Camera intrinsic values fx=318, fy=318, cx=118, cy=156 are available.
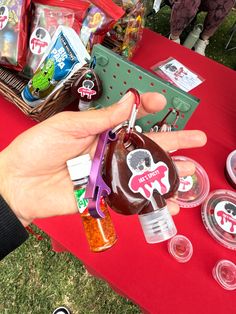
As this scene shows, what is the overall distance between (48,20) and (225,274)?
0.93 metres

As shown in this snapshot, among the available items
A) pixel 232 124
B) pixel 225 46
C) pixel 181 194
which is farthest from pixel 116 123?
pixel 225 46

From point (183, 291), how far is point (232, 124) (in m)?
0.60

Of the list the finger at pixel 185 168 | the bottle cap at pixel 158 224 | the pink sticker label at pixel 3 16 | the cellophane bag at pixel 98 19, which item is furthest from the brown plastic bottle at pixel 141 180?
the pink sticker label at pixel 3 16

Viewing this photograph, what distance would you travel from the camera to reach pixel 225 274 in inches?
31.7

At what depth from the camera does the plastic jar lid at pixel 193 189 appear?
2.97 ft

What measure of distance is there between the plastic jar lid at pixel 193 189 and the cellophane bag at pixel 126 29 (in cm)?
50

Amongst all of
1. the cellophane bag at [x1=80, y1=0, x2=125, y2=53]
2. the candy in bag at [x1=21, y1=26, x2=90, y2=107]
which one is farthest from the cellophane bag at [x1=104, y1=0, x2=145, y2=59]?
the candy in bag at [x1=21, y1=26, x2=90, y2=107]

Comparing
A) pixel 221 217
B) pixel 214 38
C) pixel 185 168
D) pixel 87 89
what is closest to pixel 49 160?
pixel 87 89

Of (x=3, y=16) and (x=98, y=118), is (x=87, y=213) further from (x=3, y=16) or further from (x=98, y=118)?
(x=3, y=16)

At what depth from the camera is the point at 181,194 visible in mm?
923

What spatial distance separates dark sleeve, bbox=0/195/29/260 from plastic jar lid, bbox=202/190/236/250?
494 mm

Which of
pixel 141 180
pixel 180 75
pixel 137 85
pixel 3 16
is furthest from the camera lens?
pixel 180 75

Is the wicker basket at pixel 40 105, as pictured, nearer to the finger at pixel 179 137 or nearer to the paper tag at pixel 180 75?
the finger at pixel 179 137

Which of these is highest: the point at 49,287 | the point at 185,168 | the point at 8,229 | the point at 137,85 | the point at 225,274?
the point at 137,85
